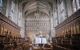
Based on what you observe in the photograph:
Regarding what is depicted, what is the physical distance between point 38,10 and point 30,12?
6.80ft

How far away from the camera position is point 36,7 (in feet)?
110

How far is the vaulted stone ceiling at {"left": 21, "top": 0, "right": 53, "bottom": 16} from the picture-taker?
1149 inches

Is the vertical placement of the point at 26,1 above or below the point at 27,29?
above

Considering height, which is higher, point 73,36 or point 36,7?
point 36,7

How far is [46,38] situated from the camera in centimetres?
3434

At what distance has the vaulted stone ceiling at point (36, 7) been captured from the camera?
→ 29.2m

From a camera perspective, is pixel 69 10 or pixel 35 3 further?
pixel 35 3

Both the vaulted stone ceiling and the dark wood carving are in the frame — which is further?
the vaulted stone ceiling

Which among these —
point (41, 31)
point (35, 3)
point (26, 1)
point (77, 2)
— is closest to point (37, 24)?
point (41, 31)

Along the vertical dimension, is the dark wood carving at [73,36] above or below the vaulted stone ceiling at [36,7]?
below

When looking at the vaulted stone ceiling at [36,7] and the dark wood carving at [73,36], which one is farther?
the vaulted stone ceiling at [36,7]

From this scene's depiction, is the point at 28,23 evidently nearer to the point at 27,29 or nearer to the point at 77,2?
the point at 27,29

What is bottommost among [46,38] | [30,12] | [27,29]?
[46,38]

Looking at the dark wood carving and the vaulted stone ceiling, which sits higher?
the vaulted stone ceiling
